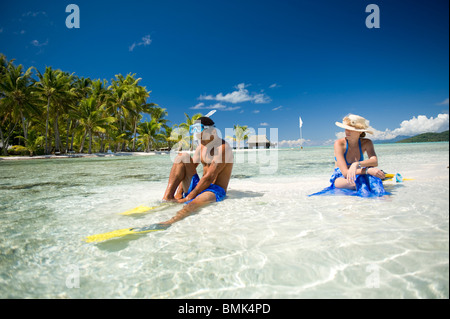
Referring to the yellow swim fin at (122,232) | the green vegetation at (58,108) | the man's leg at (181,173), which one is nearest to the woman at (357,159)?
the man's leg at (181,173)

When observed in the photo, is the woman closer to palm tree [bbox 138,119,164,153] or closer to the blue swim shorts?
the blue swim shorts

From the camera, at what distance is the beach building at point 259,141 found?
5762 centimetres

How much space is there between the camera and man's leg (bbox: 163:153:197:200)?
3.37 m

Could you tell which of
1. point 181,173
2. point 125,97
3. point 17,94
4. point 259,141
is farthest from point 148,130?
point 181,173

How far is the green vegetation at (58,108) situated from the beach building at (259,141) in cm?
2543

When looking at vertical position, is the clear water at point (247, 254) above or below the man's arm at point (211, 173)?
below

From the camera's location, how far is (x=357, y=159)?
3389 mm

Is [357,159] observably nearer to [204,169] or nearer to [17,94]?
[204,169]

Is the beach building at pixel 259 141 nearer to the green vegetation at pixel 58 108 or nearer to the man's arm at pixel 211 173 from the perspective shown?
the green vegetation at pixel 58 108

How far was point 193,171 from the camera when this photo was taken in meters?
3.46

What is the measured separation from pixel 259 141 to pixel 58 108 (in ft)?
137
